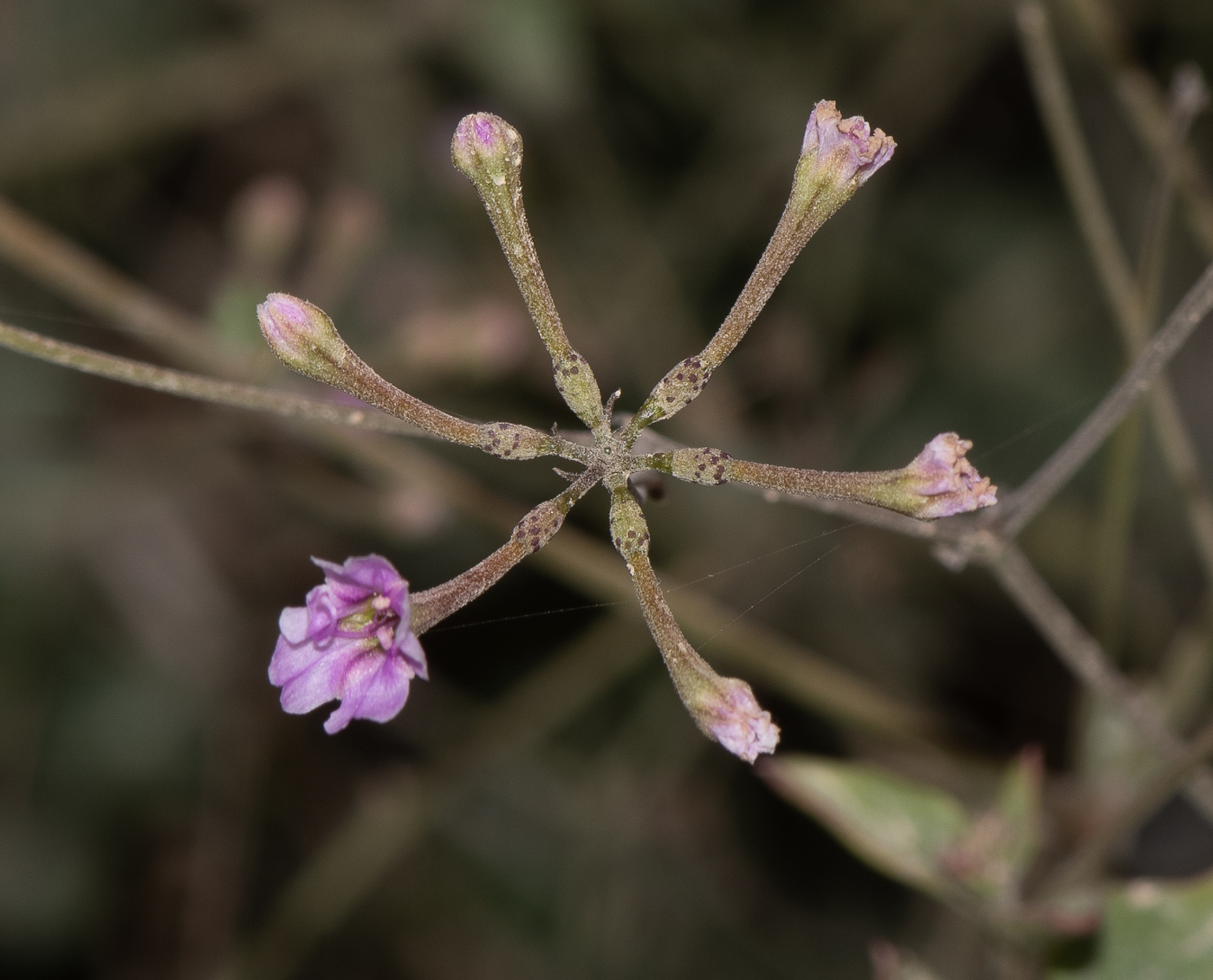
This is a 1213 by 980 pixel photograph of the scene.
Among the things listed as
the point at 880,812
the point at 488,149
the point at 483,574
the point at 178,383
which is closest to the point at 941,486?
the point at 483,574

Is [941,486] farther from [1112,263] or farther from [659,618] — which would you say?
Result: [1112,263]

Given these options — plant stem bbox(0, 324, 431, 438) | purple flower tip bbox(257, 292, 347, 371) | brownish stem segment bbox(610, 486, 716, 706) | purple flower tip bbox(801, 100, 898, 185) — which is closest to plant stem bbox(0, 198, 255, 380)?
plant stem bbox(0, 324, 431, 438)

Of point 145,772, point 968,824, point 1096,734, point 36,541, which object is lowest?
point 968,824

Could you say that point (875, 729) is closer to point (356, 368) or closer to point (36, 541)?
point (356, 368)

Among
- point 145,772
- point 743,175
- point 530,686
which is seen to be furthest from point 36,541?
point 743,175

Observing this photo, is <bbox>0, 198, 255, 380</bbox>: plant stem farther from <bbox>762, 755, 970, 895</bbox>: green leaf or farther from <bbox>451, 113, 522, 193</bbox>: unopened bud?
<bbox>762, 755, 970, 895</bbox>: green leaf

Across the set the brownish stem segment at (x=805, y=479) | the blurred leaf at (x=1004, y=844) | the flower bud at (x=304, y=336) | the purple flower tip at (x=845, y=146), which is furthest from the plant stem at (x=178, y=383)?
the blurred leaf at (x=1004, y=844)
